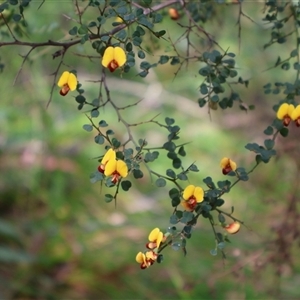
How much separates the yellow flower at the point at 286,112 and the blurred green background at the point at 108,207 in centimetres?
55

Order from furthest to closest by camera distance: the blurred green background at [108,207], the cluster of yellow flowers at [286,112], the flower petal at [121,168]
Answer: the blurred green background at [108,207]
the cluster of yellow flowers at [286,112]
the flower petal at [121,168]

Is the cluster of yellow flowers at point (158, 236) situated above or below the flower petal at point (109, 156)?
below

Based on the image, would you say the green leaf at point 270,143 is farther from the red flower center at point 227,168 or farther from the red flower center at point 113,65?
the red flower center at point 113,65

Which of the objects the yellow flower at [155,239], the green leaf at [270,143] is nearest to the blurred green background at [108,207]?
the green leaf at [270,143]

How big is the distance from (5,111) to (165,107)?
79 cm

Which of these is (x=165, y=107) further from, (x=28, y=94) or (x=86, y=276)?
(x=86, y=276)

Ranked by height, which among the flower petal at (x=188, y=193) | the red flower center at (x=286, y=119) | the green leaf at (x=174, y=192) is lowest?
the flower petal at (x=188, y=193)

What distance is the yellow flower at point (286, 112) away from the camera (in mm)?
677

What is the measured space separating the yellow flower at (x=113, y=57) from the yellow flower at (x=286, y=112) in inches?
8.9

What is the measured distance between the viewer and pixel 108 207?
1.87 m

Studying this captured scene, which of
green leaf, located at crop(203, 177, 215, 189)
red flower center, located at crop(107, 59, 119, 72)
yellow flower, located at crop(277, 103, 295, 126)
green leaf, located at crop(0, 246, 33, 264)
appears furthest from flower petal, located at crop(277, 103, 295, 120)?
green leaf, located at crop(0, 246, 33, 264)

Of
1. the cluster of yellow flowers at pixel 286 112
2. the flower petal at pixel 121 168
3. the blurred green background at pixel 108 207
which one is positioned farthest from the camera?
the blurred green background at pixel 108 207

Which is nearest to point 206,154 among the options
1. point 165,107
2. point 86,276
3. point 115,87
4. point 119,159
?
point 165,107

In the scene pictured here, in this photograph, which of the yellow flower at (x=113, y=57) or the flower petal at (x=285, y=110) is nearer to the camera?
the yellow flower at (x=113, y=57)
